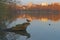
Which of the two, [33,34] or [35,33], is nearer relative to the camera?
[33,34]

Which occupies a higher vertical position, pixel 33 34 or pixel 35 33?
pixel 33 34

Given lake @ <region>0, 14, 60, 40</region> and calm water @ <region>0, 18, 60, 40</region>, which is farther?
lake @ <region>0, 14, 60, 40</region>

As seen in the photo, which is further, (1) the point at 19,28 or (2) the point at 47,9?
(2) the point at 47,9

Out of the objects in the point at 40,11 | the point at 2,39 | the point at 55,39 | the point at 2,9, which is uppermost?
the point at 2,9

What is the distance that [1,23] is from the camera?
618 inches

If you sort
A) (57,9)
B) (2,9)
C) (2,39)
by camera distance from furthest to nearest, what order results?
(57,9) → (2,39) → (2,9)

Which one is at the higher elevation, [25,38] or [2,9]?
[2,9]

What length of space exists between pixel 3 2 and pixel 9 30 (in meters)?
4.80

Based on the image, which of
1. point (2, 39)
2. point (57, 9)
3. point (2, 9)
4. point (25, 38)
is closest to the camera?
point (2, 9)

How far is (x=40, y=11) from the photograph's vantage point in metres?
64.8

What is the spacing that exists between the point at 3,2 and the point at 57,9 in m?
51.3

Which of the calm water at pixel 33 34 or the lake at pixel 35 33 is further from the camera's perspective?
the lake at pixel 35 33

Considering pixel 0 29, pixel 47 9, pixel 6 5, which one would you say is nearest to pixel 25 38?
pixel 0 29

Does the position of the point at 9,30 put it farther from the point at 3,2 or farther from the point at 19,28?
the point at 3,2
